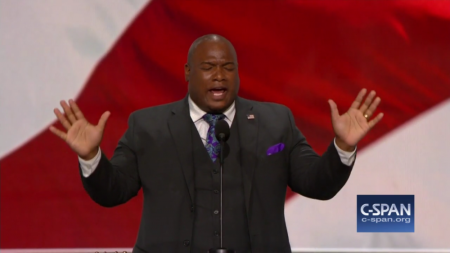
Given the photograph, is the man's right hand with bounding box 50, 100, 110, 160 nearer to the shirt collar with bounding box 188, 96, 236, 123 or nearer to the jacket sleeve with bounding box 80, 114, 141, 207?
the jacket sleeve with bounding box 80, 114, 141, 207

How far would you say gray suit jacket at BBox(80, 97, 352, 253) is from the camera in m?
2.12

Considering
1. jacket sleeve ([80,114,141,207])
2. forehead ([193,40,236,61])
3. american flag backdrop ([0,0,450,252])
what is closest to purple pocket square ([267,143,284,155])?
forehead ([193,40,236,61])

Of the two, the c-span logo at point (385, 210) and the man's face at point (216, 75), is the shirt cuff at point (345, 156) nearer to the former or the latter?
the man's face at point (216, 75)

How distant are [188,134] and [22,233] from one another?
1.84 m

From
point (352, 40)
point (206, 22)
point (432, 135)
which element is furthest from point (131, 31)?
point (432, 135)

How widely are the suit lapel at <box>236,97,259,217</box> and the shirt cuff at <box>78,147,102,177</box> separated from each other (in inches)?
21.3

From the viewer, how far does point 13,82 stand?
11.9ft

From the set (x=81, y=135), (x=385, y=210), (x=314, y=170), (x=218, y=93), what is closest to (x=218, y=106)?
(x=218, y=93)

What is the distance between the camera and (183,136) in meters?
2.29

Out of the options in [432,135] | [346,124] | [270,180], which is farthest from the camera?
[432,135]

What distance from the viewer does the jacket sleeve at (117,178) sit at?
6.65 ft

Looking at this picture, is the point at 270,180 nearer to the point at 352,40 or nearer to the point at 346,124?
the point at 346,124

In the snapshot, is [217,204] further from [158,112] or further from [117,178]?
[158,112]

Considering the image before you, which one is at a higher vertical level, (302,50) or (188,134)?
(302,50)
